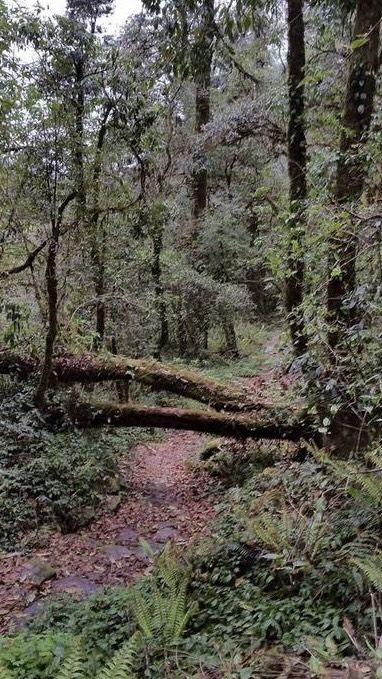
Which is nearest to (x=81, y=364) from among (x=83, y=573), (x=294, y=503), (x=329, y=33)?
(x=83, y=573)

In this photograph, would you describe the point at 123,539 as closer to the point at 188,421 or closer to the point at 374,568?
the point at 188,421

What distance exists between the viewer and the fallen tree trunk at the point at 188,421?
294 inches

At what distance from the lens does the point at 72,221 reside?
922 centimetres

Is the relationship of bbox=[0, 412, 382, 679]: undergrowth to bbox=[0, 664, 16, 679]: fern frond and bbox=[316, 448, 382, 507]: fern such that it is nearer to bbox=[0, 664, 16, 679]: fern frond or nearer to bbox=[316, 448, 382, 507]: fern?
bbox=[316, 448, 382, 507]: fern

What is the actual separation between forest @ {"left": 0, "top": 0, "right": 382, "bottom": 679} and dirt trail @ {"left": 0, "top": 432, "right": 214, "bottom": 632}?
0.12 feet

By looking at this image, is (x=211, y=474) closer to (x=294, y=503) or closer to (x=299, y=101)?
(x=294, y=503)

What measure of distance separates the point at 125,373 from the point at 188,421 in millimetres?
1509

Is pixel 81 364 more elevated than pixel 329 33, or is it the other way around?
pixel 329 33

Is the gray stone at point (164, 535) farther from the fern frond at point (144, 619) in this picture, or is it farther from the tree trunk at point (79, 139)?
the tree trunk at point (79, 139)

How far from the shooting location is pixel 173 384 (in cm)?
885

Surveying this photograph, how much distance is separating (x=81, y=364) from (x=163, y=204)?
3.74 m

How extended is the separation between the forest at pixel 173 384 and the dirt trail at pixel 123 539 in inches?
1.4

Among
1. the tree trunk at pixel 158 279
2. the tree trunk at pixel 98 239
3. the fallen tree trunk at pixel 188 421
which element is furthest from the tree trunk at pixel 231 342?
the fallen tree trunk at pixel 188 421

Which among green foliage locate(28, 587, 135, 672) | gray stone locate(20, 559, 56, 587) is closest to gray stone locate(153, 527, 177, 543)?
gray stone locate(20, 559, 56, 587)
